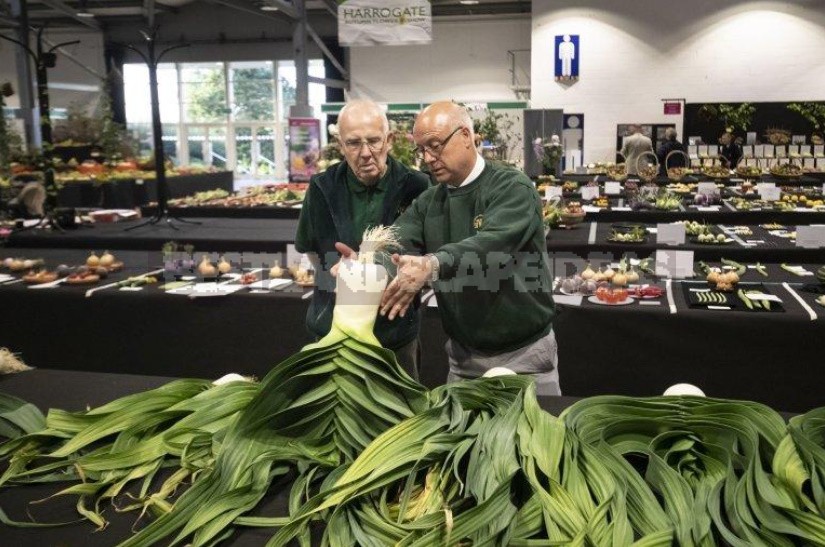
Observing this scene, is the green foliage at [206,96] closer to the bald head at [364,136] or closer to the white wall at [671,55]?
the white wall at [671,55]

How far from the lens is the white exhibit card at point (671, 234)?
4441 mm

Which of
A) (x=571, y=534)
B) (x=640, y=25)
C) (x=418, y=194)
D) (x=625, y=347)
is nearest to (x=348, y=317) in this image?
(x=571, y=534)

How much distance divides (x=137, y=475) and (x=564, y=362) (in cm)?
246

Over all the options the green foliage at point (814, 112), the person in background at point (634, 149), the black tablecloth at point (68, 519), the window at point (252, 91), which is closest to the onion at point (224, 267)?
the black tablecloth at point (68, 519)

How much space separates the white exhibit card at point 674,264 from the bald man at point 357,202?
1889mm

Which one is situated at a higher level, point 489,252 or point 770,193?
point 489,252

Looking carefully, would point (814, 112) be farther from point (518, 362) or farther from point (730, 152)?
point (518, 362)

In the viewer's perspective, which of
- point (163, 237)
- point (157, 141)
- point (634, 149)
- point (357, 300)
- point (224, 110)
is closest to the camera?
point (357, 300)

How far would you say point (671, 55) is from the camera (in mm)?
12344

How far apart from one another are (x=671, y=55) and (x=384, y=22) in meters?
6.44

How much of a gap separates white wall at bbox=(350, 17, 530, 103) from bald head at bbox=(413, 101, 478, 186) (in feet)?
44.1

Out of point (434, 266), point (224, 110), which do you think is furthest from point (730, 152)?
point (224, 110)

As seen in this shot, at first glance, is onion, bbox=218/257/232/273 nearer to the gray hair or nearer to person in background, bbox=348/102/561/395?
person in background, bbox=348/102/561/395

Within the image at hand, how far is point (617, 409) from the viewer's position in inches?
49.5
